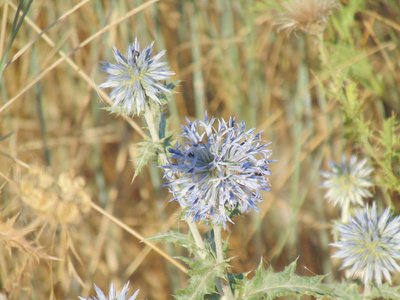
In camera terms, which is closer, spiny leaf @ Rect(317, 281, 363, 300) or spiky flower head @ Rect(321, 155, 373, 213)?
spiny leaf @ Rect(317, 281, 363, 300)

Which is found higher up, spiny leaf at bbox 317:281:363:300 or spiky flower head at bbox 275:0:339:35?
spiky flower head at bbox 275:0:339:35

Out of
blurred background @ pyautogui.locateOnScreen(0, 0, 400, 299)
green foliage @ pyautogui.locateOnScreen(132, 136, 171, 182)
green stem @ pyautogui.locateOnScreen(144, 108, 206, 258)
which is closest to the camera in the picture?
green foliage @ pyautogui.locateOnScreen(132, 136, 171, 182)

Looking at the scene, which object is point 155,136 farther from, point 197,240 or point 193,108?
point 193,108

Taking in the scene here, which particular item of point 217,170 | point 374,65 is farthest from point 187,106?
point 217,170

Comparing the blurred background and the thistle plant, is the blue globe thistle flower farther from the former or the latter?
Result: the blurred background

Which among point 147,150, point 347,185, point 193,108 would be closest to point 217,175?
point 147,150

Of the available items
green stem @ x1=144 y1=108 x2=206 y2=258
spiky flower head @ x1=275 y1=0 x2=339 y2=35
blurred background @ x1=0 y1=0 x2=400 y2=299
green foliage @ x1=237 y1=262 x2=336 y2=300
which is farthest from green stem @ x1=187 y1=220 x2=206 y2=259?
blurred background @ x1=0 y1=0 x2=400 y2=299

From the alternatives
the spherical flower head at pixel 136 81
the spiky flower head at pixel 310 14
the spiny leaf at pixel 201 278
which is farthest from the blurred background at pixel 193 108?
the spiny leaf at pixel 201 278
